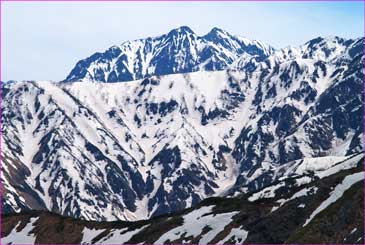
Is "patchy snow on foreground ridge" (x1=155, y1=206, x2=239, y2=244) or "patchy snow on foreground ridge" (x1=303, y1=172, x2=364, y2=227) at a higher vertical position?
"patchy snow on foreground ridge" (x1=303, y1=172, x2=364, y2=227)

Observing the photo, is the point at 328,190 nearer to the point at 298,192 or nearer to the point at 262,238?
the point at 262,238

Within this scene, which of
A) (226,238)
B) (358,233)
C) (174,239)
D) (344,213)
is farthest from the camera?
(174,239)

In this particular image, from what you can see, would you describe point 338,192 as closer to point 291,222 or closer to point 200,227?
point 291,222

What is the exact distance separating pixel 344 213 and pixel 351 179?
87.0ft

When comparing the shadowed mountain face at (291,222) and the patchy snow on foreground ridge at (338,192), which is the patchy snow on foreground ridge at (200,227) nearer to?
the shadowed mountain face at (291,222)

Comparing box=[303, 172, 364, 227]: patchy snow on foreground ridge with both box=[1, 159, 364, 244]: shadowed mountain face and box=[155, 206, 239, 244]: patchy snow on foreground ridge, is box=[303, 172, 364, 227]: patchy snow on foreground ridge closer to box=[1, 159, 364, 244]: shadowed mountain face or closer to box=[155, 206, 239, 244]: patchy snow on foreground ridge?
box=[1, 159, 364, 244]: shadowed mountain face

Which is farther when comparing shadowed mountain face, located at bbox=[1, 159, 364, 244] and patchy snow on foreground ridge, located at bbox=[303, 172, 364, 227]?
patchy snow on foreground ridge, located at bbox=[303, 172, 364, 227]

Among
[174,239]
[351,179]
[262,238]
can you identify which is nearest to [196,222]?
[174,239]

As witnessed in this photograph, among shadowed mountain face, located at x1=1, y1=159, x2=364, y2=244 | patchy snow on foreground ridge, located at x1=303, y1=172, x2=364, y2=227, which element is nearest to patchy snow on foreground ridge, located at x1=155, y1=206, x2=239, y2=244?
shadowed mountain face, located at x1=1, y1=159, x2=364, y2=244

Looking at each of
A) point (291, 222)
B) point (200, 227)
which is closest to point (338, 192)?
point (291, 222)

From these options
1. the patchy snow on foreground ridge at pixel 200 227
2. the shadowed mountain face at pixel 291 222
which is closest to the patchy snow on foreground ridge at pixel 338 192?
the shadowed mountain face at pixel 291 222

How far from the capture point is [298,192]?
622ft

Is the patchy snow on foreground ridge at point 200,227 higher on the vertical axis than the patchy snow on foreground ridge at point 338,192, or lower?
lower

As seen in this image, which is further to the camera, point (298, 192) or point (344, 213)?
point (298, 192)
